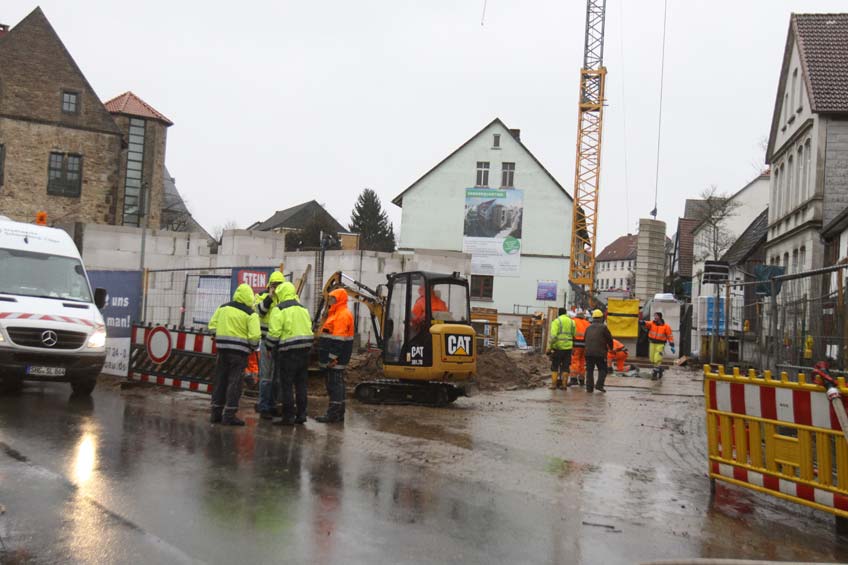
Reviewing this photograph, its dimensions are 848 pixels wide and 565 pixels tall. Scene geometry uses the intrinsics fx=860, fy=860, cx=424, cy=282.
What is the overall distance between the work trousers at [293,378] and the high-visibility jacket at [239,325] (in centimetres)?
47

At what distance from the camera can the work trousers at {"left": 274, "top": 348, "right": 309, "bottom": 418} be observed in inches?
436

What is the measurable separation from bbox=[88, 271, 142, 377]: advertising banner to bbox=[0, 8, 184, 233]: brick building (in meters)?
27.8

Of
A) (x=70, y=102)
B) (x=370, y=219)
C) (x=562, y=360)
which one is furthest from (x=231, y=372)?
(x=370, y=219)

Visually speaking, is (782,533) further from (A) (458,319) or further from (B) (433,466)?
(A) (458,319)

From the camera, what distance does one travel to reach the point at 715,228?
5572 cm

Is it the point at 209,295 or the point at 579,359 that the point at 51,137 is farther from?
the point at 579,359

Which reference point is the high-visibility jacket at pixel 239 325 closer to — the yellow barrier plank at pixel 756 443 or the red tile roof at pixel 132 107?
the yellow barrier plank at pixel 756 443

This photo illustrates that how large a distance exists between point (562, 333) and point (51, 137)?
125 feet

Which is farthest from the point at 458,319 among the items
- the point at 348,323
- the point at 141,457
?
the point at 141,457

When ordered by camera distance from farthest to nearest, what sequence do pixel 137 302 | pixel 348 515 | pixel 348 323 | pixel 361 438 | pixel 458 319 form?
pixel 137 302, pixel 458 319, pixel 348 323, pixel 361 438, pixel 348 515

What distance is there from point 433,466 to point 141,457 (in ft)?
9.56

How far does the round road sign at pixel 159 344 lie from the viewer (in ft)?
46.5

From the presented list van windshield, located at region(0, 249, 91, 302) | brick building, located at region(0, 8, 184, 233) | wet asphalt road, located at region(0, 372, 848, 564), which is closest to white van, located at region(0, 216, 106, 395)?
van windshield, located at region(0, 249, 91, 302)

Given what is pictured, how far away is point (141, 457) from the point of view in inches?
337
